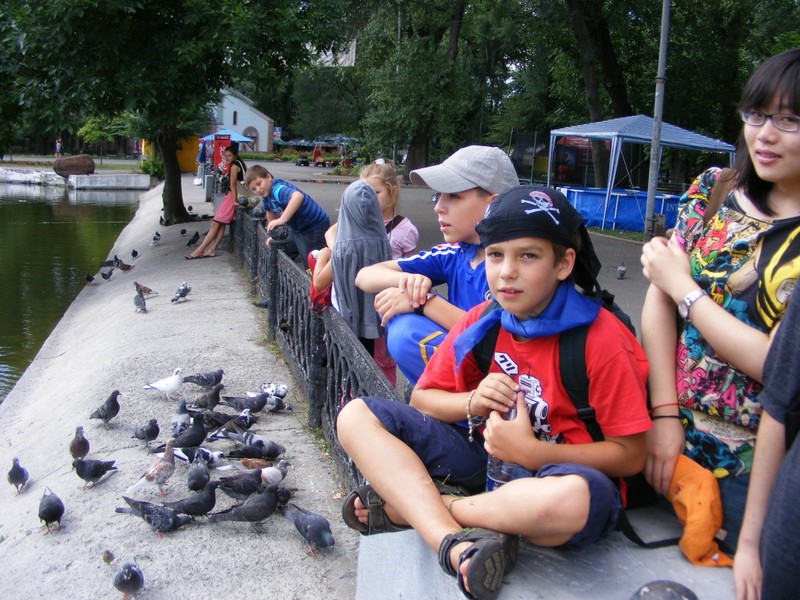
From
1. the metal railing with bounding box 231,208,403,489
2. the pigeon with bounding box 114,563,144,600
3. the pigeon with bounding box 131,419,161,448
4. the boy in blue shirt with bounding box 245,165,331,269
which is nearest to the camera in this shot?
the pigeon with bounding box 114,563,144,600

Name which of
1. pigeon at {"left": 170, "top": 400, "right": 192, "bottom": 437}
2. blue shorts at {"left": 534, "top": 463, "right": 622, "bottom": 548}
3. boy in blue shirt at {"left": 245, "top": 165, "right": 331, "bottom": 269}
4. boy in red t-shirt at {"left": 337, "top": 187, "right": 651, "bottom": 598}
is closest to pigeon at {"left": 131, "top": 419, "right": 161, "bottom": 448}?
pigeon at {"left": 170, "top": 400, "right": 192, "bottom": 437}

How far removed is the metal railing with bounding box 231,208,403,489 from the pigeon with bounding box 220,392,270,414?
36 centimetres

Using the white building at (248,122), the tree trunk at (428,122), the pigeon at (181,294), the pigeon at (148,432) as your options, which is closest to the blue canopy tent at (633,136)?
the pigeon at (181,294)

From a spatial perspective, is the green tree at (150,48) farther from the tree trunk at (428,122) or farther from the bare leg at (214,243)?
the tree trunk at (428,122)

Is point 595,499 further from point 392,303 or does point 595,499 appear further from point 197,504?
point 197,504

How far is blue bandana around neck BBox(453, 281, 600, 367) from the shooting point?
7.77ft

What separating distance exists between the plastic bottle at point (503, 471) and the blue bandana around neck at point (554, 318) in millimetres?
247

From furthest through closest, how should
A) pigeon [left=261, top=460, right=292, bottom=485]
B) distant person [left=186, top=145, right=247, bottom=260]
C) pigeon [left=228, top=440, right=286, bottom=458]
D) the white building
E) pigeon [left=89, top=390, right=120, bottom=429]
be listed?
the white building, distant person [left=186, top=145, right=247, bottom=260], pigeon [left=89, top=390, right=120, bottom=429], pigeon [left=228, top=440, right=286, bottom=458], pigeon [left=261, top=460, right=292, bottom=485]

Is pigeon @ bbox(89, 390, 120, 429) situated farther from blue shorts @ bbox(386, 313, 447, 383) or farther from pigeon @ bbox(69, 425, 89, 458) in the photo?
blue shorts @ bbox(386, 313, 447, 383)

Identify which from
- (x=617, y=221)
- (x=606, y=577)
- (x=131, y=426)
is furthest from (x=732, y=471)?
(x=617, y=221)

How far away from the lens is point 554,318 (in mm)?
2398

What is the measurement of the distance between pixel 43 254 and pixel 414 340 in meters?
18.9

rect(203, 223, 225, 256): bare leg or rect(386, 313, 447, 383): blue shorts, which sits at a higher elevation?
rect(386, 313, 447, 383): blue shorts

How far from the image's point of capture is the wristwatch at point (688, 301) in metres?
2.30
